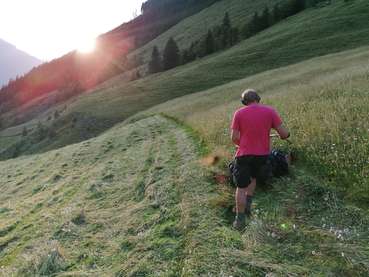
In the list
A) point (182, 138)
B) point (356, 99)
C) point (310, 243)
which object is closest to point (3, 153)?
point (182, 138)

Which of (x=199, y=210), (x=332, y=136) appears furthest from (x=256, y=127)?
(x=332, y=136)

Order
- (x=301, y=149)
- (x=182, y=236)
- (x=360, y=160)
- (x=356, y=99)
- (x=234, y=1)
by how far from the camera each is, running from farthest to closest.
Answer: (x=234, y=1), (x=356, y=99), (x=301, y=149), (x=360, y=160), (x=182, y=236)

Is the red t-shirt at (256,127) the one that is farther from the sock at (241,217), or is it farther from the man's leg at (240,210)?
the sock at (241,217)

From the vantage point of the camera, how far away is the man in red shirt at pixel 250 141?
35.7ft

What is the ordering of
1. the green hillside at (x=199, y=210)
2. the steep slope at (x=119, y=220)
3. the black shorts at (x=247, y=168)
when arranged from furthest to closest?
1. the black shorts at (x=247, y=168)
2. the steep slope at (x=119, y=220)
3. the green hillside at (x=199, y=210)

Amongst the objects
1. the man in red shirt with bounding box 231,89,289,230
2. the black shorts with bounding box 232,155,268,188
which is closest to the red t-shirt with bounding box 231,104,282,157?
the man in red shirt with bounding box 231,89,289,230

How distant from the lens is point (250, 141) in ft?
35.8

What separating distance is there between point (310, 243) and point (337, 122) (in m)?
6.71

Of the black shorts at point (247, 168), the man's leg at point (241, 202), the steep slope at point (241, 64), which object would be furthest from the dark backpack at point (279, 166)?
the steep slope at point (241, 64)

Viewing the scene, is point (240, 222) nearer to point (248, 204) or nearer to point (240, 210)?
point (240, 210)

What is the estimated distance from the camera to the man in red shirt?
10.9 metres

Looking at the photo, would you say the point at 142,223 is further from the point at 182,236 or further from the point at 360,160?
the point at 360,160

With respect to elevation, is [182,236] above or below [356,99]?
below

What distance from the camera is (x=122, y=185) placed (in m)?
18.1
